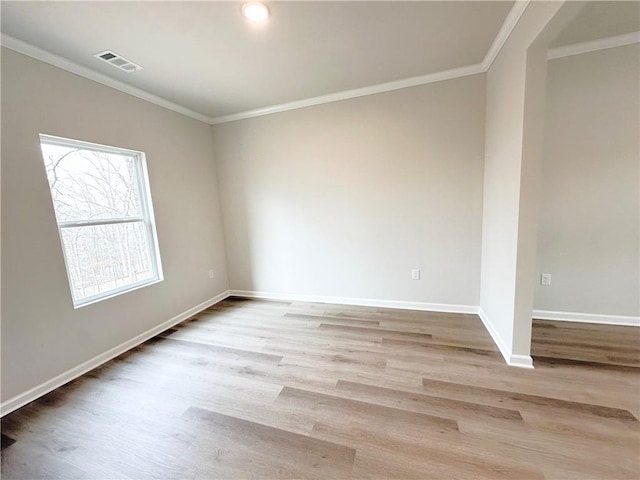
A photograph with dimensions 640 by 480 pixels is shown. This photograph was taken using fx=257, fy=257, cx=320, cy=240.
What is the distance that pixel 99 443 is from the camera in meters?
1.54

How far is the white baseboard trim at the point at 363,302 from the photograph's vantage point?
3.05m

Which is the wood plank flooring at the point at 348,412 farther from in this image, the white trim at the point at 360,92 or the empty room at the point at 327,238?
the white trim at the point at 360,92

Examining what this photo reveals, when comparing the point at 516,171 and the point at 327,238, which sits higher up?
the point at 516,171

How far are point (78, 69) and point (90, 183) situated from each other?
3.16ft

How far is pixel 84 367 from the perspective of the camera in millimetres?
2262

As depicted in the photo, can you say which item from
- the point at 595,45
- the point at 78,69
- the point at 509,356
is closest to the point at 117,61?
the point at 78,69

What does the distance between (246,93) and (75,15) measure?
1.49 m

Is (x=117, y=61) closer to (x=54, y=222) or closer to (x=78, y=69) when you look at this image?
(x=78, y=69)

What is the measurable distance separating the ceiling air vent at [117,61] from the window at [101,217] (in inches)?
29.0

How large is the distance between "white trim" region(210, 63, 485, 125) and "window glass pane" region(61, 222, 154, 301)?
1.94 meters

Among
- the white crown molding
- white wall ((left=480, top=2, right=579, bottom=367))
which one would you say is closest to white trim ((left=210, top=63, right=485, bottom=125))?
white wall ((left=480, top=2, right=579, bottom=367))

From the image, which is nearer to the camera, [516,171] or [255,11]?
[255,11]

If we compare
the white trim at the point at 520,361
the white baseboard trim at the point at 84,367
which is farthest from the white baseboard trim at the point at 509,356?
the white baseboard trim at the point at 84,367

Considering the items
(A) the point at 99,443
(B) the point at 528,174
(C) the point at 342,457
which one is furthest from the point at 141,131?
(B) the point at 528,174
